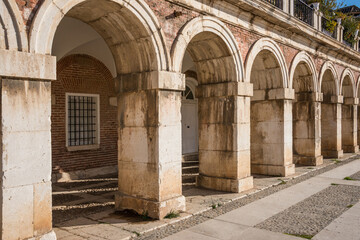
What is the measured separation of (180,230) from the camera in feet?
16.4

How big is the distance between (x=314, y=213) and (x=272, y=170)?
344 centimetres

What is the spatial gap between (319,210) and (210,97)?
3344 mm

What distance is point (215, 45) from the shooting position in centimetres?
716

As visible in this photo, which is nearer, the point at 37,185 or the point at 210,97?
the point at 37,185

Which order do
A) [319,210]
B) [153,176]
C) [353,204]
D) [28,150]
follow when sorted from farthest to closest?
[353,204]
[319,210]
[153,176]
[28,150]

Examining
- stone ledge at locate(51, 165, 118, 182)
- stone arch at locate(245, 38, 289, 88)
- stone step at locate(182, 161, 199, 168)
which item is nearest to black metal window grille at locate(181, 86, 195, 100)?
stone step at locate(182, 161, 199, 168)

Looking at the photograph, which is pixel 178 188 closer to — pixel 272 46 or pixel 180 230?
pixel 180 230

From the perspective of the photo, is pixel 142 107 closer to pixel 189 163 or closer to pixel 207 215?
pixel 207 215

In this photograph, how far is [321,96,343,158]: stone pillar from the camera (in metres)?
13.3

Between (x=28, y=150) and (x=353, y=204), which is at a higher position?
(x=28, y=150)

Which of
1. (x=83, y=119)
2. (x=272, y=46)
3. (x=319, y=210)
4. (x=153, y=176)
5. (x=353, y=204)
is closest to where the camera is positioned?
(x=153, y=176)

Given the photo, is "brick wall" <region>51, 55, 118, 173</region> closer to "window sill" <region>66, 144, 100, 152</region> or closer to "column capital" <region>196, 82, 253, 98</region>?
"window sill" <region>66, 144, 100, 152</region>

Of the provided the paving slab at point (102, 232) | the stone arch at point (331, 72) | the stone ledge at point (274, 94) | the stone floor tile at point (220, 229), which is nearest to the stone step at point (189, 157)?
the stone ledge at point (274, 94)

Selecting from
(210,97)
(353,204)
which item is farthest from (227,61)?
(353,204)
